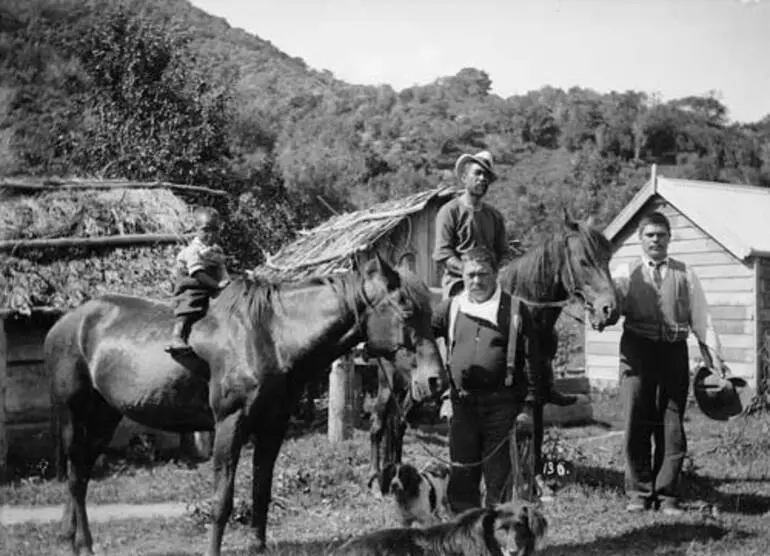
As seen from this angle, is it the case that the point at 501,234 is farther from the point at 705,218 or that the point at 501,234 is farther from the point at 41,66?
the point at 41,66

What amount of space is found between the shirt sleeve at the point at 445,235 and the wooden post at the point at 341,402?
4826 mm

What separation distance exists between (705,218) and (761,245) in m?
1.21

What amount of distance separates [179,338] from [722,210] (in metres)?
14.6

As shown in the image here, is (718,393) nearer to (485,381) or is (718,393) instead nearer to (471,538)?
(485,381)

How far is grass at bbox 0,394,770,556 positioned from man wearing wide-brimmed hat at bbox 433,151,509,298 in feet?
5.10

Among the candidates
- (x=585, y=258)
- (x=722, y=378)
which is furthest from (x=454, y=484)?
(x=722, y=378)

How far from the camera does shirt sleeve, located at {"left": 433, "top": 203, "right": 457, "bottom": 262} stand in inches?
274

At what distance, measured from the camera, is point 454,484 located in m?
5.79

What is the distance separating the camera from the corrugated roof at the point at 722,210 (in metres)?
15.7

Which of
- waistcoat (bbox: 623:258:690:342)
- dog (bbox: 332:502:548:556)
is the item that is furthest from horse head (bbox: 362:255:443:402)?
waistcoat (bbox: 623:258:690:342)

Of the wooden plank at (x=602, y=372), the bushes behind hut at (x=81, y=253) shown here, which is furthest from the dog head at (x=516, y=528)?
the wooden plank at (x=602, y=372)

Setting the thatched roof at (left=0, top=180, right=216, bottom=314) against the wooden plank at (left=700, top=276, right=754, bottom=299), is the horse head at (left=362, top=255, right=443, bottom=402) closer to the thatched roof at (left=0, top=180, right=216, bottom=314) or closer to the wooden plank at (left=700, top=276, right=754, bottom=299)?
the thatched roof at (left=0, top=180, right=216, bottom=314)

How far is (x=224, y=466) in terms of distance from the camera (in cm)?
543

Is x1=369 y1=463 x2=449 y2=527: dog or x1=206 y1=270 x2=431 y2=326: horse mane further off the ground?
x1=206 y1=270 x2=431 y2=326: horse mane
